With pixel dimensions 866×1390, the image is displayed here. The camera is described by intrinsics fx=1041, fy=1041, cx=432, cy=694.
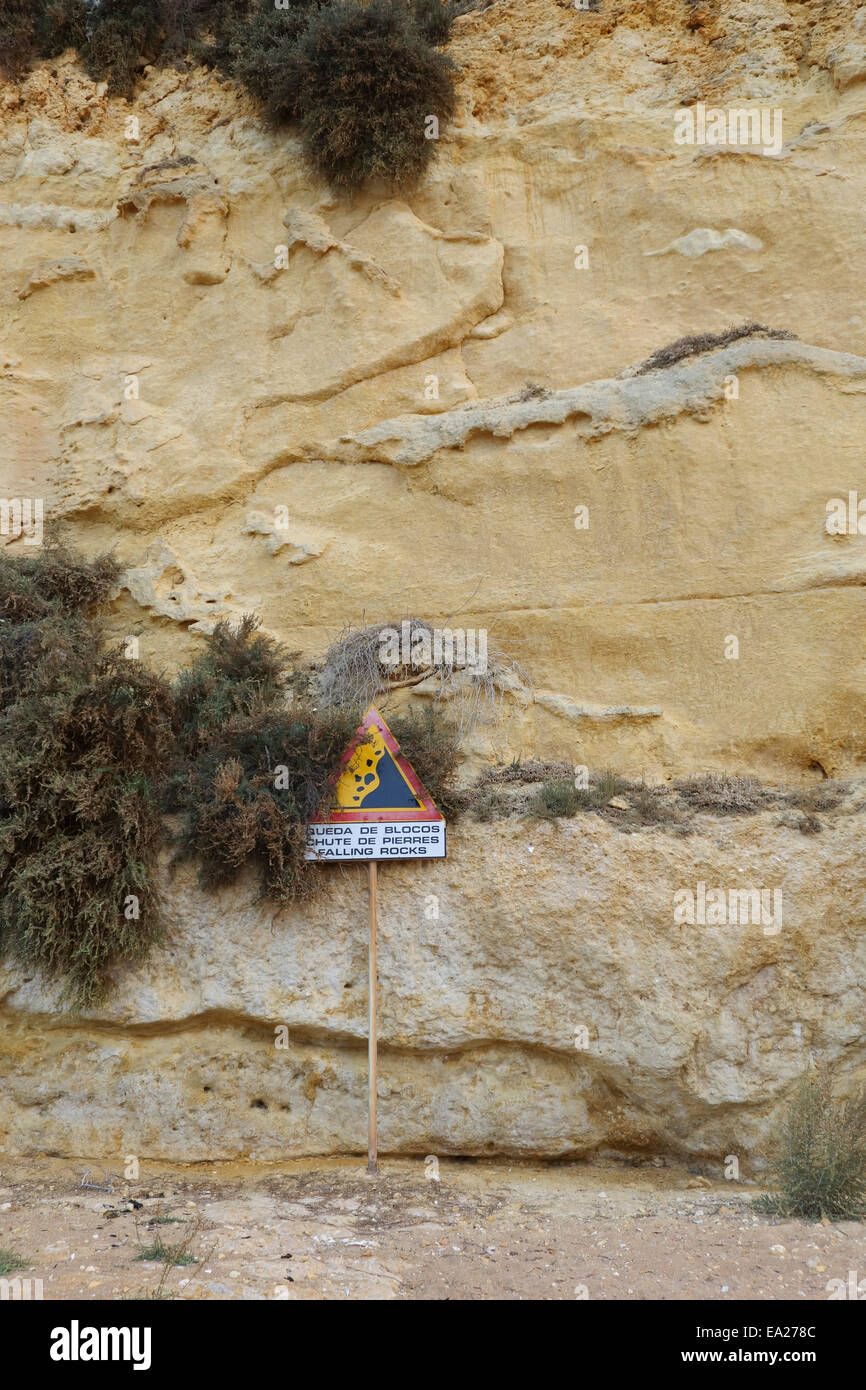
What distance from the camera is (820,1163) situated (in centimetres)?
535

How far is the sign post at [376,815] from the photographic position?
6484 mm

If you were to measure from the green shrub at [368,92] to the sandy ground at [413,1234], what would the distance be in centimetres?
847

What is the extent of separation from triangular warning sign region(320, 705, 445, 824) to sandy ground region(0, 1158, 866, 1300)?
210 cm

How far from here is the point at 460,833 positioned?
6789 mm

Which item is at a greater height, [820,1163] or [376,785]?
[376,785]

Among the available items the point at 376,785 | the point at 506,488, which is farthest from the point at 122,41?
the point at 376,785

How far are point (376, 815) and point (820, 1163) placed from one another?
3107mm

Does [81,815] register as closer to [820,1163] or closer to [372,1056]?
[372,1056]

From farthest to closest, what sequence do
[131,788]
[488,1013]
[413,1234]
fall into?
1. [131,788]
2. [488,1013]
3. [413,1234]

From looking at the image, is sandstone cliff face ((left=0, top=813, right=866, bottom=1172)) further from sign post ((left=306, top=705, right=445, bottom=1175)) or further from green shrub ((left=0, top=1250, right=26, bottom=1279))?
green shrub ((left=0, top=1250, right=26, bottom=1279))

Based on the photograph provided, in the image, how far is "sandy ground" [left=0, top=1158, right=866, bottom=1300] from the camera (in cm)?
443

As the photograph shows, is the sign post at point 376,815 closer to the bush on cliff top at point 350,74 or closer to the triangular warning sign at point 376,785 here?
the triangular warning sign at point 376,785

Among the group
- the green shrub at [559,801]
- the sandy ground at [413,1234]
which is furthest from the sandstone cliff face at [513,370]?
the sandy ground at [413,1234]

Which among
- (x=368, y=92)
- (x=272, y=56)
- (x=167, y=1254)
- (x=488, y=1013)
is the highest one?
(x=272, y=56)
